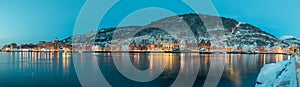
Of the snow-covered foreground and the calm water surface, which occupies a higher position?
the snow-covered foreground

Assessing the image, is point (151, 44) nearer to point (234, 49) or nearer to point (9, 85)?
point (234, 49)

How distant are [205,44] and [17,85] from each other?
163913mm

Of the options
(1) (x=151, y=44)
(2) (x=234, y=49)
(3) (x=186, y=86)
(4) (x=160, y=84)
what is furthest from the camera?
(1) (x=151, y=44)

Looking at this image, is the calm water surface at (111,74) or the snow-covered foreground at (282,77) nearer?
the snow-covered foreground at (282,77)

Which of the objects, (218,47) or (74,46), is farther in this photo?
(74,46)

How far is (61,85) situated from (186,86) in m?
8.48

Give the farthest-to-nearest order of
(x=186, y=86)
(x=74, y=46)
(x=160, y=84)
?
(x=74, y=46)
(x=160, y=84)
(x=186, y=86)

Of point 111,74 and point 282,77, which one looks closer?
point 282,77

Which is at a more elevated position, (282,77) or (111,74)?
Result: (282,77)

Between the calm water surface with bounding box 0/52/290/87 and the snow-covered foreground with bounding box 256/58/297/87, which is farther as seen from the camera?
the calm water surface with bounding box 0/52/290/87

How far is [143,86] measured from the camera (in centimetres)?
1786

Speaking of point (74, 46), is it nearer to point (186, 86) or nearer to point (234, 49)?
point (234, 49)

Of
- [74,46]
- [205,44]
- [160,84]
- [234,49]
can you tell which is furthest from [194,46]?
[160,84]

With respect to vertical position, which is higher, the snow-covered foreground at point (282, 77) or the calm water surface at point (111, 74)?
the snow-covered foreground at point (282, 77)
